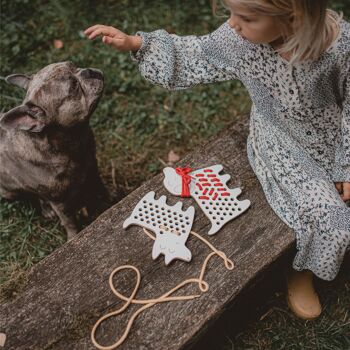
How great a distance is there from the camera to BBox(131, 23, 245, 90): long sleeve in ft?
8.11

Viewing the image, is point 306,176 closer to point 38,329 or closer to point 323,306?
point 323,306

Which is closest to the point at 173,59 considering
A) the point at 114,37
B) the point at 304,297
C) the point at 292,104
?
the point at 114,37

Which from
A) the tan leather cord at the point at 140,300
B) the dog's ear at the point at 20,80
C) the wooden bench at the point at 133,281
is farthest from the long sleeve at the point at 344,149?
the dog's ear at the point at 20,80

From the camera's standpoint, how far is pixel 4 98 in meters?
3.67

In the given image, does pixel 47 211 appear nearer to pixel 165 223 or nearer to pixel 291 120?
pixel 165 223

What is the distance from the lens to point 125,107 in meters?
3.80

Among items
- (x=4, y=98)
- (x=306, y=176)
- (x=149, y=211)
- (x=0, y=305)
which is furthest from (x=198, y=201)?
(x=4, y=98)

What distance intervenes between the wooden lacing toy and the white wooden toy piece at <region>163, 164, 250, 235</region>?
80mm

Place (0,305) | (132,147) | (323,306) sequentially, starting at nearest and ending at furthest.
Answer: (0,305), (323,306), (132,147)

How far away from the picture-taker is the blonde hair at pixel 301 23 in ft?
6.43

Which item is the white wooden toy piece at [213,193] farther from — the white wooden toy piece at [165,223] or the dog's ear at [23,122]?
the dog's ear at [23,122]

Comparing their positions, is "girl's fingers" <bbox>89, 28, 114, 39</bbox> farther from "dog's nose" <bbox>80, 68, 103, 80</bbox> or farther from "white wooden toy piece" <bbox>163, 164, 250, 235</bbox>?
"white wooden toy piece" <bbox>163, 164, 250, 235</bbox>

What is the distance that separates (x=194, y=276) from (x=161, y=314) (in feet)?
0.75

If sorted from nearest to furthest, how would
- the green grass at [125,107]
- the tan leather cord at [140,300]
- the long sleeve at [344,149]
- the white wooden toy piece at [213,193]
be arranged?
the tan leather cord at [140,300] < the long sleeve at [344,149] < the white wooden toy piece at [213,193] < the green grass at [125,107]
